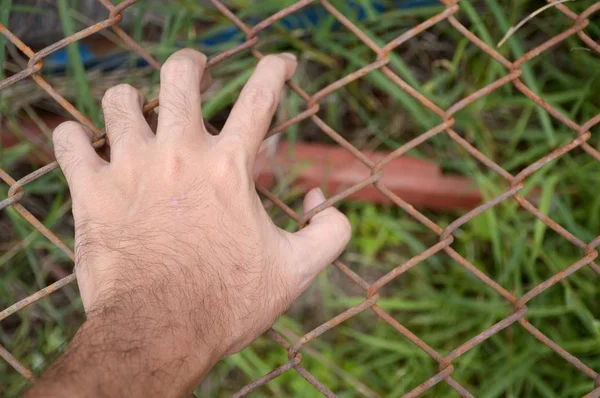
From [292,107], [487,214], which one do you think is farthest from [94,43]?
[487,214]

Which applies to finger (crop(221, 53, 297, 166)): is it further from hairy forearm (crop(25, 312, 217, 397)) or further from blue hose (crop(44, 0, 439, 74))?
blue hose (crop(44, 0, 439, 74))

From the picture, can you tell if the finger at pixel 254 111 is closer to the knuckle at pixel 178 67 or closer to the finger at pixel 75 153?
the knuckle at pixel 178 67

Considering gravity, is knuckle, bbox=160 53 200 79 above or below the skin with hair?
above

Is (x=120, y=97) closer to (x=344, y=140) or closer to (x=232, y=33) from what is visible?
(x=344, y=140)

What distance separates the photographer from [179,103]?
46.0 inches

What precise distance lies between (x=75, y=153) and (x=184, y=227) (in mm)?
269

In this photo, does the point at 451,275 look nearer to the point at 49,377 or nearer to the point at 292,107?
the point at 292,107

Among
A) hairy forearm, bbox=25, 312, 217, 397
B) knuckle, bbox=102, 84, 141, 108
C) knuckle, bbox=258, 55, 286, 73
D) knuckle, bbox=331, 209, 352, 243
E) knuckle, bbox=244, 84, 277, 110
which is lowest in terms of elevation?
knuckle, bbox=331, 209, 352, 243

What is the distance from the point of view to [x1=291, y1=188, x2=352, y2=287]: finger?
49.3 inches

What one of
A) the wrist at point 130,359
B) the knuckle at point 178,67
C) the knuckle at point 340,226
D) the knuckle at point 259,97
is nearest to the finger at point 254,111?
the knuckle at point 259,97

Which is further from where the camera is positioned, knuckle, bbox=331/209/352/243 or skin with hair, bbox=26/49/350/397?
knuckle, bbox=331/209/352/243

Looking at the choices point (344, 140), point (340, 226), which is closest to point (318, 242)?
point (340, 226)

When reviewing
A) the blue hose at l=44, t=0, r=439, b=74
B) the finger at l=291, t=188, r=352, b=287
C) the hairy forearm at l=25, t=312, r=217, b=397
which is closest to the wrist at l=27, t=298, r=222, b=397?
the hairy forearm at l=25, t=312, r=217, b=397

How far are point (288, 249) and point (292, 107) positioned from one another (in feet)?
2.74
